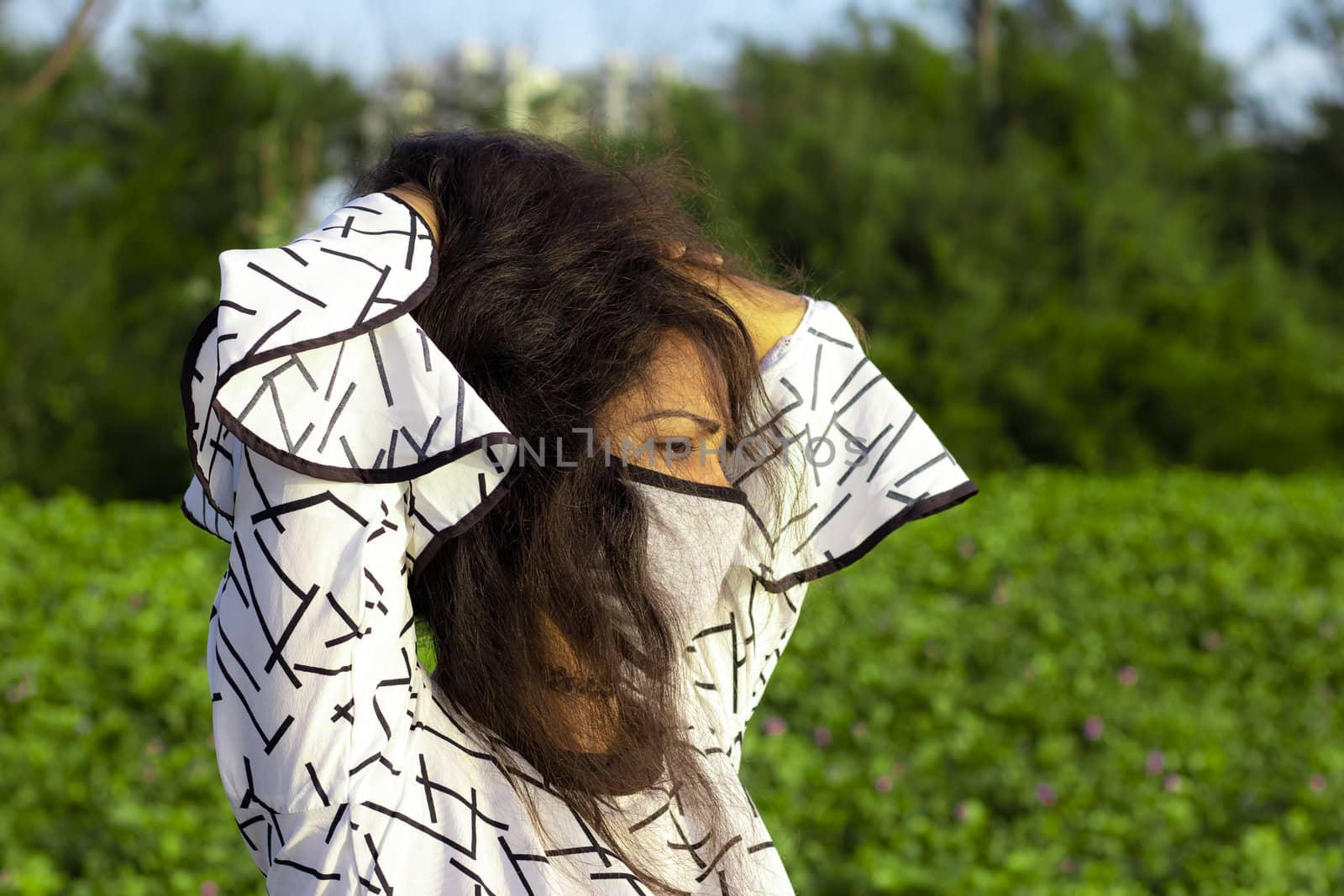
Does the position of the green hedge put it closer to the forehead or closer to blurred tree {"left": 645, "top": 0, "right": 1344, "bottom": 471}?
the forehead

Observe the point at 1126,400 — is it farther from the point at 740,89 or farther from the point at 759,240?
the point at 740,89

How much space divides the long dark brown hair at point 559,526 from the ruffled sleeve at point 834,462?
10 cm

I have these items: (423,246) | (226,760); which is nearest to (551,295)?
(423,246)

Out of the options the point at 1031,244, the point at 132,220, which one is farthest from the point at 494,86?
the point at 1031,244

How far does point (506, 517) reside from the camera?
1.05 m

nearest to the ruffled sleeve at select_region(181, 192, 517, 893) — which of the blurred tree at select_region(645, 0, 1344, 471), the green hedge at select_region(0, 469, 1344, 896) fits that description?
the green hedge at select_region(0, 469, 1344, 896)

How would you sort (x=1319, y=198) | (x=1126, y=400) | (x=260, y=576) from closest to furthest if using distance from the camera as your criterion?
(x=260, y=576), (x=1126, y=400), (x=1319, y=198)

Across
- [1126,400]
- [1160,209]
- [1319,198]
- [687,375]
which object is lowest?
[687,375]

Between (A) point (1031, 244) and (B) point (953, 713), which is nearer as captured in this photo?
(B) point (953, 713)

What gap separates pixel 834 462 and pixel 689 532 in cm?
23

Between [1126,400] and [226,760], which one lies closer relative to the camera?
[226,760]

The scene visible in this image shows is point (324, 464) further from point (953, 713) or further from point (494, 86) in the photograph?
point (494, 86)

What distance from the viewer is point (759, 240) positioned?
289 inches

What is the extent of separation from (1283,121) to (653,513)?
10173mm
